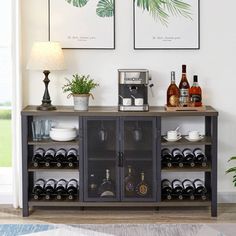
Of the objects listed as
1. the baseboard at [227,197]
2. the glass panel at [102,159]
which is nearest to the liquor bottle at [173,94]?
the glass panel at [102,159]

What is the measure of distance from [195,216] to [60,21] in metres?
1.94

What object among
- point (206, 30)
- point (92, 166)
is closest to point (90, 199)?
point (92, 166)

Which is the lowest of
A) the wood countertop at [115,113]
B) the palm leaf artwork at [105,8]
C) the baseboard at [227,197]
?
the baseboard at [227,197]

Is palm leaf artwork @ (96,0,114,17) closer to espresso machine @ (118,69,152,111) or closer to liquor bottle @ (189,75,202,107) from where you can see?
espresso machine @ (118,69,152,111)

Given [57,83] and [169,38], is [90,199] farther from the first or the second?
[169,38]

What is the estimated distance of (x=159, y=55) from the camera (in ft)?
17.0

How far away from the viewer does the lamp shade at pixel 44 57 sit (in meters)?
4.79

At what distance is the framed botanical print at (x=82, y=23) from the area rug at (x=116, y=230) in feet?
4.94

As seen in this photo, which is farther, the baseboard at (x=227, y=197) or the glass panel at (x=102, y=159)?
the baseboard at (x=227, y=197)

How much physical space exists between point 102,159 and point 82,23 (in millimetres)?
1146

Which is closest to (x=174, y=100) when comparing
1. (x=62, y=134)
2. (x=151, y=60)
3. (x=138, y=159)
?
(x=151, y=60)

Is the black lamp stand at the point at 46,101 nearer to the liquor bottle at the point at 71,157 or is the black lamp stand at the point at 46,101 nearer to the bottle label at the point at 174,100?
the liquor bottle at the point at 71,157

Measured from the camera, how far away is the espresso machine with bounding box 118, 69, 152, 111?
193 inches

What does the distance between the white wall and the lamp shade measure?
0.99 feet
